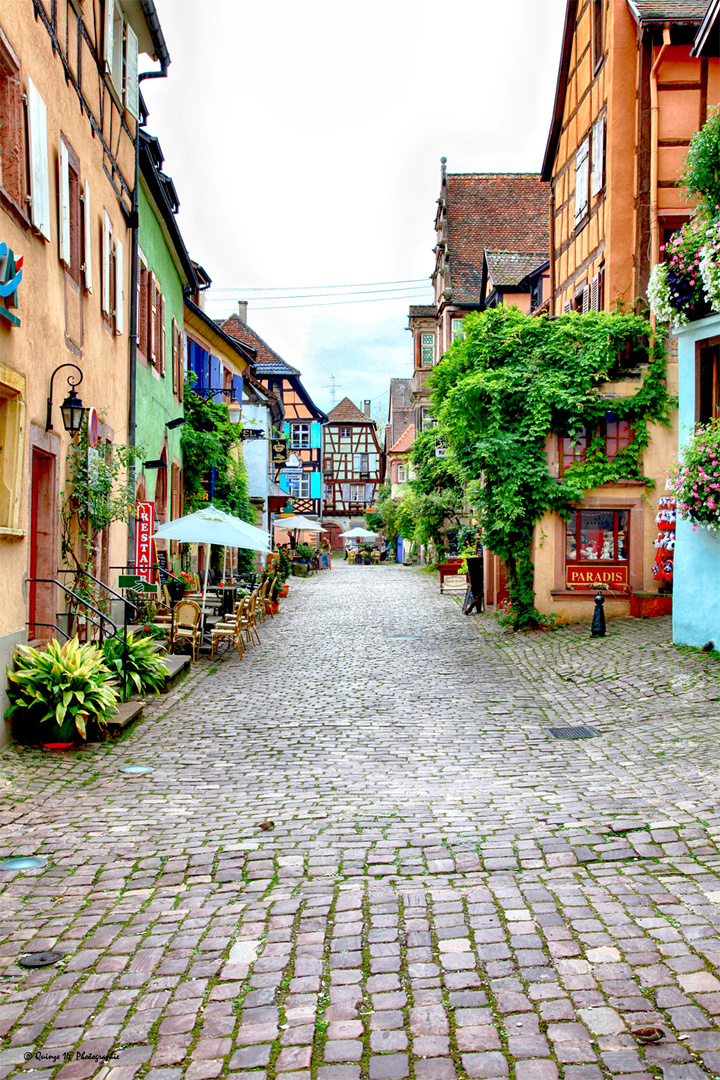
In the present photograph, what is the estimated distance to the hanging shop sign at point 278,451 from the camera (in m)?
39.3

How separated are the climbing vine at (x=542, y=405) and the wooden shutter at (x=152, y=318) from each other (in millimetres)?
5256

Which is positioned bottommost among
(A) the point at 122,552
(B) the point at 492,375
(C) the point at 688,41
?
(A) the point at 122,552

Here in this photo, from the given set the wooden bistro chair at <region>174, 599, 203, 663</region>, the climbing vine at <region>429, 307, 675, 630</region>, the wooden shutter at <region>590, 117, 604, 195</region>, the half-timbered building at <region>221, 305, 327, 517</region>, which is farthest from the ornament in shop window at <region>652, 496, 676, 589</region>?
the half-timbered building at <region>221, 305, 327, 517</region>

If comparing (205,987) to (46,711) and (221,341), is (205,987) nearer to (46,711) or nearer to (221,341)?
(46,711)

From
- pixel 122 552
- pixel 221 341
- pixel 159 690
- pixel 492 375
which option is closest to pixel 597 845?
pixel 159 690

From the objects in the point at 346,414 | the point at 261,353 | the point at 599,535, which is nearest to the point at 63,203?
the point at 599,535

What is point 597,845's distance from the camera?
5242mm

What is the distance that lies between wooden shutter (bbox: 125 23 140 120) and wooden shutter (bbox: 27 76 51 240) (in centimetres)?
523

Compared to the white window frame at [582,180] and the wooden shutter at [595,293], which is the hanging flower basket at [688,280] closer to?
the wooden shutter at [595,293]

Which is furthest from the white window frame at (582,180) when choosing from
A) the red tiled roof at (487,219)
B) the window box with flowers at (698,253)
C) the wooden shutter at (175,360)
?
the red tiled roof at (487,219)

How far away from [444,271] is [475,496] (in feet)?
69.0

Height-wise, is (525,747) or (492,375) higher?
(492,375)

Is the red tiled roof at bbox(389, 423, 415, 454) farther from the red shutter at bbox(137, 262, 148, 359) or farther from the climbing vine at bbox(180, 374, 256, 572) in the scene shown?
the red shutter at bbox(137, 262, 148, 359)

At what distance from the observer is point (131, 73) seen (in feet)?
43.6
